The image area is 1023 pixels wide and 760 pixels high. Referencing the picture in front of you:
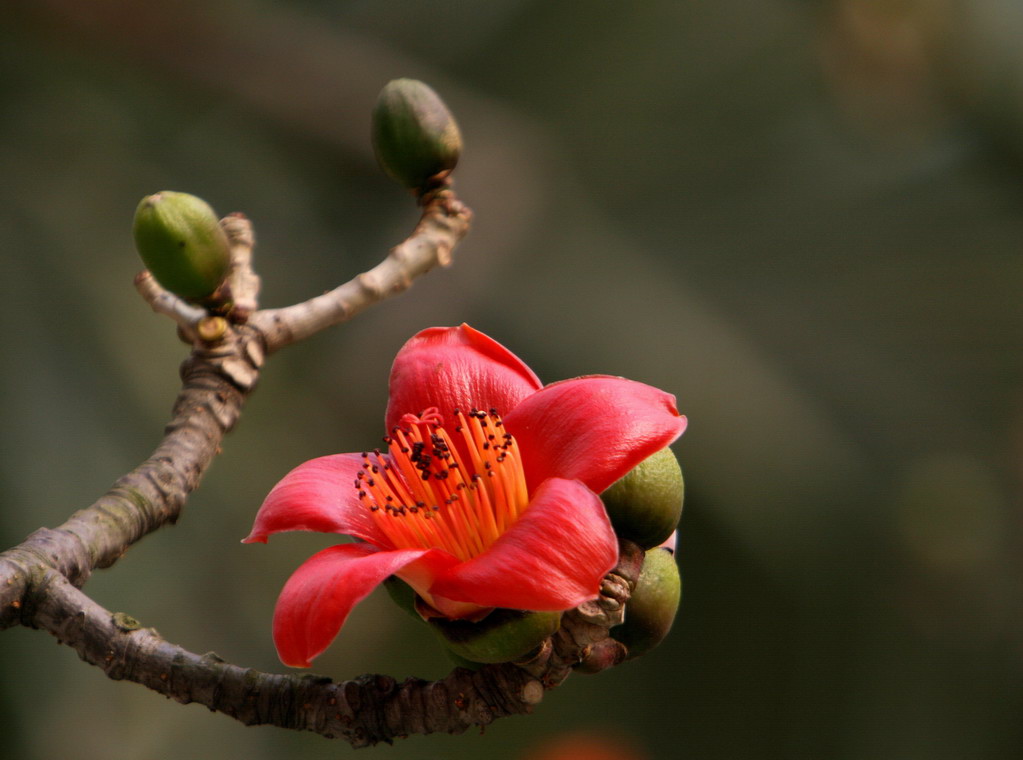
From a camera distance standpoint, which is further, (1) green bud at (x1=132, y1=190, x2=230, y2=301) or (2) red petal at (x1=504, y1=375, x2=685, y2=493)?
(1) green bud at (x1=132, y1=190, x2=230, y2=301)

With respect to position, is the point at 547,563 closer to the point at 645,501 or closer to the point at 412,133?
the point at 645,501

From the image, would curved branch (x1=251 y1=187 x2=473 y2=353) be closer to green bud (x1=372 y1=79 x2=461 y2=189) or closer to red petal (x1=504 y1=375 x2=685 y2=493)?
green bud (x1=372 y1=79 x2=461 y2=189)

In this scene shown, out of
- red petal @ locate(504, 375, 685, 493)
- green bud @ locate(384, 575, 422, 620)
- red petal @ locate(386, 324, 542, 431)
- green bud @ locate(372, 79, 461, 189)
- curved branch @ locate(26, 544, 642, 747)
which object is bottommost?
curved branch @ locate(26, 544, 642, 747)

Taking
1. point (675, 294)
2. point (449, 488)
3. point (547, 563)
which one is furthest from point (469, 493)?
point (675, 294)

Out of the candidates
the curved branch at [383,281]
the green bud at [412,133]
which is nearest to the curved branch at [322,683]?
the curved branch at [383,281]

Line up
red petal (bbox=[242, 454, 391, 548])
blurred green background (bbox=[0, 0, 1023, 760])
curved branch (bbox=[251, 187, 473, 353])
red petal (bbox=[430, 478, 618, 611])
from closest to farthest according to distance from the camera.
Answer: red petal (bbox=[430, 478, 618, 611]), red petal (bbox=[242, 454, 391, 548]), curved branch (bbox=[251, 187, 473, 353]), blurred green background (bbox=[0, 0, 1023, 760])

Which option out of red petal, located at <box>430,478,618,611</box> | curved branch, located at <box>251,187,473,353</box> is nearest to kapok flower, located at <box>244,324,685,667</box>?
red petal, located at <box>430,478,618,611</box>

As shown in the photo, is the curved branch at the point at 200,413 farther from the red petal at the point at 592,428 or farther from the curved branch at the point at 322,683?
the red petal at the point at 592,428
